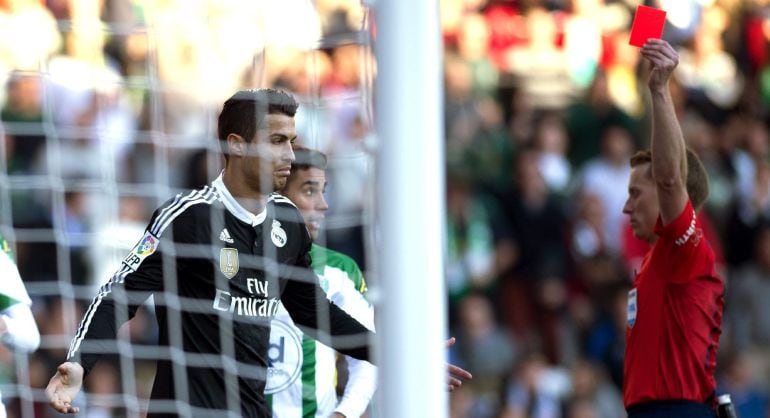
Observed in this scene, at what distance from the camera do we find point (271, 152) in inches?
205

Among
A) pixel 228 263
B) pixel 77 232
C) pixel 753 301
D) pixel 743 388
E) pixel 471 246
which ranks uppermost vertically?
pixel 228 263

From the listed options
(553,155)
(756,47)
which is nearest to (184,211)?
(553,155)

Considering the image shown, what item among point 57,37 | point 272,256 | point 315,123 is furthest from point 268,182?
point 57,37

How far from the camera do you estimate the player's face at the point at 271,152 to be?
5.20 meters

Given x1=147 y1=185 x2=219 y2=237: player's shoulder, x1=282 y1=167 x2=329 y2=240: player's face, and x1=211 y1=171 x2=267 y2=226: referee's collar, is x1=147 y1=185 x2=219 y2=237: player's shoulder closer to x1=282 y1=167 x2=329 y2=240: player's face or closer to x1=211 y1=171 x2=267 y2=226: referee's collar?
x1=211 y1=171 x2=267 y2=226: referee's collar

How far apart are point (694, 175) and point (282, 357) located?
5.85ft

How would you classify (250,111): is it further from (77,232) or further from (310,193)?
(77,232)

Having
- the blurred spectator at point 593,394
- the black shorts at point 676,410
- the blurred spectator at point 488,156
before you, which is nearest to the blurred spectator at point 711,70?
the blurred spectator at point 488,156

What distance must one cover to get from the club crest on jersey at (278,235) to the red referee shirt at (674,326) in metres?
1.33

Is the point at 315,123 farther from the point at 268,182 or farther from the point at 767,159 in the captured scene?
the point at 767,159

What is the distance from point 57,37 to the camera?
29.2 feet

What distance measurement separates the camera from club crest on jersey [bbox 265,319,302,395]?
6180mm

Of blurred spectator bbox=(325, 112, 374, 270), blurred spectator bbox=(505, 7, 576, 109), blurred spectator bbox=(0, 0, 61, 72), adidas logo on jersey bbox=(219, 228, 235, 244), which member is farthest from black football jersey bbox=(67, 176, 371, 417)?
blurred spectator bbox=(505, 7, 576, 109)

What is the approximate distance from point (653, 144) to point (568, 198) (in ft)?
16.4
